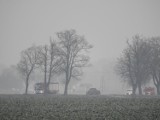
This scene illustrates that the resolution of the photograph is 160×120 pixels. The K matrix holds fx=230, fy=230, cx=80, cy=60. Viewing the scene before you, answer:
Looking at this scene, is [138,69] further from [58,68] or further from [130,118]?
[130,118]

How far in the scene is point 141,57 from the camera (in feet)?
174

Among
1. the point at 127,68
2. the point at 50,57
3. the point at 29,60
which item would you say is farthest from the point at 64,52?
the point at 127,68

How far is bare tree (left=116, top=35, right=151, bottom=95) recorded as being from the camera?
52.8 metres

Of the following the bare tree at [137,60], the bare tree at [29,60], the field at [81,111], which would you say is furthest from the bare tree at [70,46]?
the field at [81,111]

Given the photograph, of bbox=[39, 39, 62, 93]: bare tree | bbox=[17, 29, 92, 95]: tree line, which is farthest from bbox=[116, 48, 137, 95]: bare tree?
bbox=[39, 39, 62, 93]: bare tree

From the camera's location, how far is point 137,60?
52875 millimetres

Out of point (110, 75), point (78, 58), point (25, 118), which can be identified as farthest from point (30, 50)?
point (110, 75)

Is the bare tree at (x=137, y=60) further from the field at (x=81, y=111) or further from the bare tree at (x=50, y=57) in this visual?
the field at (x=81, y=111)

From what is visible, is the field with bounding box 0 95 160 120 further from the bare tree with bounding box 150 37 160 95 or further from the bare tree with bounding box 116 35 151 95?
the bare tree with bounding box 116 35 151 95

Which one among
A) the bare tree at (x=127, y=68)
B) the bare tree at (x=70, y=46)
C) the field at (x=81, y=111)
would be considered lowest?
the field at (x=81, y=111)

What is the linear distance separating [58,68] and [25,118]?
41.8 m

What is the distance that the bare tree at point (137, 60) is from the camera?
52.8m

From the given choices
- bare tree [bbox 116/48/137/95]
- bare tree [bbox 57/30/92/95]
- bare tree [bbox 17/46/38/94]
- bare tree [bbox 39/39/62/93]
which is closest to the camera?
bare tree [bbox 116/48/137/95]

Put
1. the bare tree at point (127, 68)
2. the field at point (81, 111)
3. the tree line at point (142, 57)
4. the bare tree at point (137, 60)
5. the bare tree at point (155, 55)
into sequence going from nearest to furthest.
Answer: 1. the field at point (81, 111)
2. the bare tree at point (155, 55)
3. the tree line at point (142, 57)
4. the bare tree at point (137, 60)
5. the bare tree at point (127, 68)
